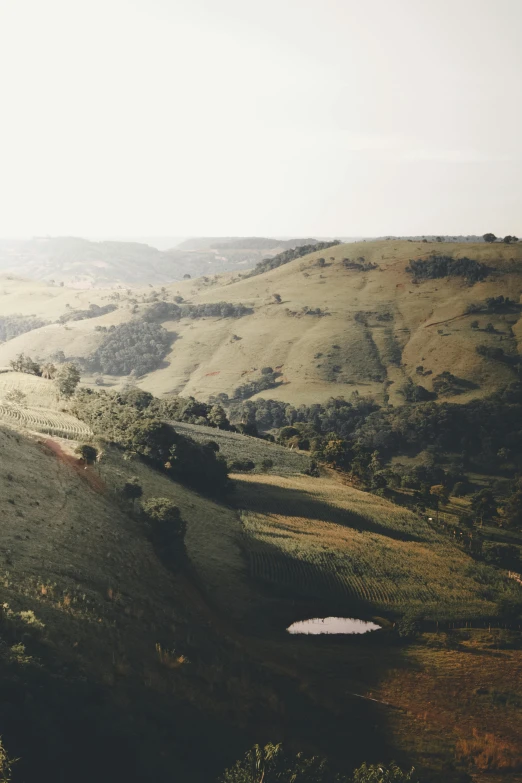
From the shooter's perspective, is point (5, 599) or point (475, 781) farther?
point (475, 781)

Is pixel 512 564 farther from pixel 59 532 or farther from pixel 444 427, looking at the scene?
pixel 444 427

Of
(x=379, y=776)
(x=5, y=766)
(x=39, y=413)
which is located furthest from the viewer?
(x=39, y=413)

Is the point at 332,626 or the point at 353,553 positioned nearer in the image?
the point at 332,626

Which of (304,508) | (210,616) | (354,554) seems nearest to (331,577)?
(354,554)

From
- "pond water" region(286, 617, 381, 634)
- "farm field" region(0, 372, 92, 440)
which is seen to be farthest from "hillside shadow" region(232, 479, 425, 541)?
"pond water" region(286, 617, 381, 634)

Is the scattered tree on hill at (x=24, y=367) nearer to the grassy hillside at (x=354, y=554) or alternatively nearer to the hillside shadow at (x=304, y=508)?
the grassy hillside at (x=354, y=554)

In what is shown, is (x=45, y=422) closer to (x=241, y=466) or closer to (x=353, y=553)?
(x=241, y=466)

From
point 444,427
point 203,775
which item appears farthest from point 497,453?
point 203,775
